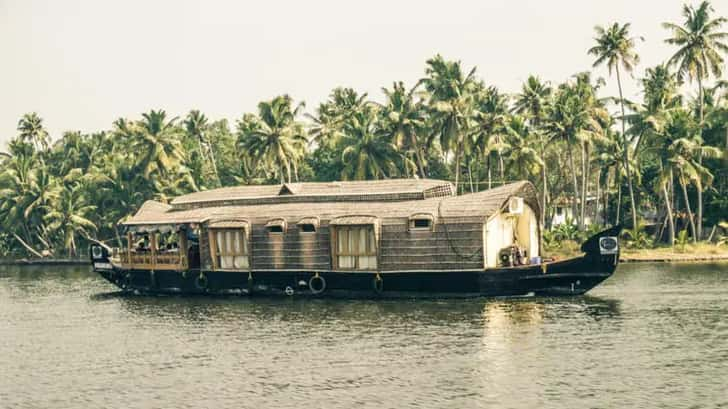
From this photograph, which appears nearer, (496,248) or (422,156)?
(496,248)

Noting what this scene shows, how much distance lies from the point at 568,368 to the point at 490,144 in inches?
1327

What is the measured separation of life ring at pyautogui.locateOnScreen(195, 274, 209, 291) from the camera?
32.0 metres

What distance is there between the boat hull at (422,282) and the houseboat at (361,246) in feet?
0.11

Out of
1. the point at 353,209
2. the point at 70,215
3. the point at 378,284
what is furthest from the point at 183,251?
the point at 70,215

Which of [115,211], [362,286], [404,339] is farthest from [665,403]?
[115,211]

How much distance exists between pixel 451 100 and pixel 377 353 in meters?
31.6

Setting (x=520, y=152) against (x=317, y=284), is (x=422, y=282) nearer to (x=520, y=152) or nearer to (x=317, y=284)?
(x=317, y=284)

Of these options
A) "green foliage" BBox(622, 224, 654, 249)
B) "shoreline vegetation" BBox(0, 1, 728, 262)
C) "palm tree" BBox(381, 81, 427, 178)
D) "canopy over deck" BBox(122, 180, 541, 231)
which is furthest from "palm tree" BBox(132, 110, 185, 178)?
"green foliage" BBox(622, 224, 654, 249)

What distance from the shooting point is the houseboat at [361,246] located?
28.0 metres

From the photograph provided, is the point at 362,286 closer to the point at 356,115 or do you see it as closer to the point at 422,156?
the point at 356,115

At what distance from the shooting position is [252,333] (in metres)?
24.1

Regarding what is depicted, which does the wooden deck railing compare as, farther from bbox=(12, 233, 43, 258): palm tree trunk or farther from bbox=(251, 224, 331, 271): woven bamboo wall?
bbox=(12, 233, 43, 258): palm tree trunk

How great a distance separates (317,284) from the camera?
30.0m

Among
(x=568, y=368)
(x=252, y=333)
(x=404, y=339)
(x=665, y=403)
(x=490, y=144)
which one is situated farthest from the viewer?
(x=490, y=144)
